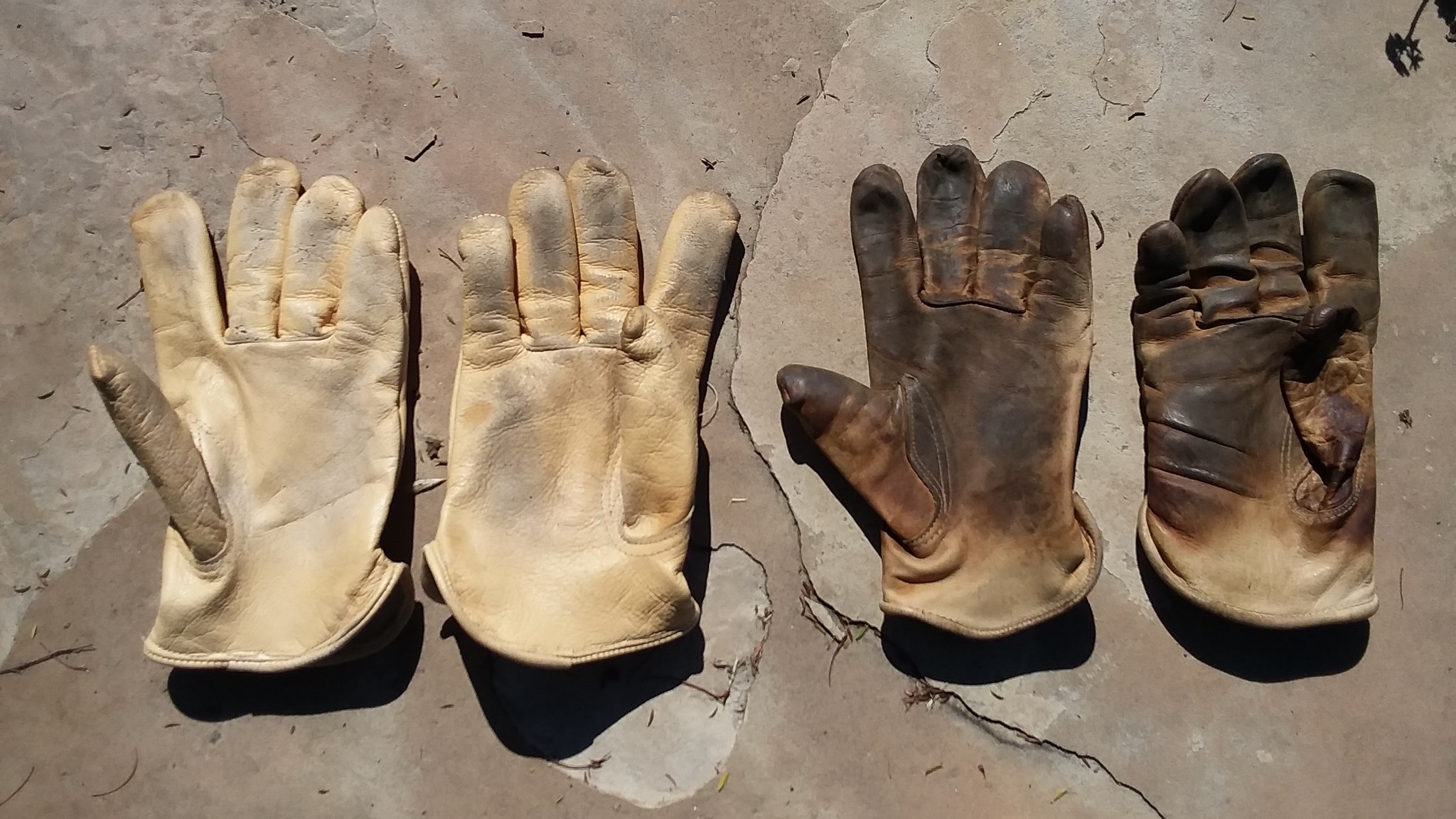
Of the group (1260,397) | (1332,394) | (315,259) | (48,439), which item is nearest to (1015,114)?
(1260,397)

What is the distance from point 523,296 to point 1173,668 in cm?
214

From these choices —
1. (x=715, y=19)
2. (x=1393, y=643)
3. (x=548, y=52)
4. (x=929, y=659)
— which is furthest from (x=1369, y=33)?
(x=548, y=52)

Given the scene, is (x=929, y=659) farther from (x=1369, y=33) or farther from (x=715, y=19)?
(x=1369, y=33)

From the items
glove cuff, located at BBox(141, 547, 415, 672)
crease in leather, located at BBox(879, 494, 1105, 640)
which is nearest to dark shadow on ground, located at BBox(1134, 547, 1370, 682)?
crease in leather, located at BBox(879, 494, 1105, 640)

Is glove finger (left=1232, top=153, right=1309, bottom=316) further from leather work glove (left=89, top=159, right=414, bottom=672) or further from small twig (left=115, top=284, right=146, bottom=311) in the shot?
small twig (left=115, top=284, right=146, bottom=311)

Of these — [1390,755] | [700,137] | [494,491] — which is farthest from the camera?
[700,137]

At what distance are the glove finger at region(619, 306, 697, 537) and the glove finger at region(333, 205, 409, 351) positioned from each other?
2.12 feet

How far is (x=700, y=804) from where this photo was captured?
2.34 meters

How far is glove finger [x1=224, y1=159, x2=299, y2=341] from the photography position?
89.4 inches

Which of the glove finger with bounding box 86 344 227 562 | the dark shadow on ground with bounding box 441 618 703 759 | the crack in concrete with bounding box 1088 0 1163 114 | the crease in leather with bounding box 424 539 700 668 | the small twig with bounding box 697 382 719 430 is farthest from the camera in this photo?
the crack in concrete with bounding box 1088 0 1163 114

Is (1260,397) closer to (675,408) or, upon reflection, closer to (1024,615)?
(1024,615)

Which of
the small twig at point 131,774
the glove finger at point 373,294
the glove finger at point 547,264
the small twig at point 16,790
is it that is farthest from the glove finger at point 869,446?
the small twig at point 16,790

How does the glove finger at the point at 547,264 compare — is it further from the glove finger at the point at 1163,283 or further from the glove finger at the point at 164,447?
the glove finger at the point at 1163,283

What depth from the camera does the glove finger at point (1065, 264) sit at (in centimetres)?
230
